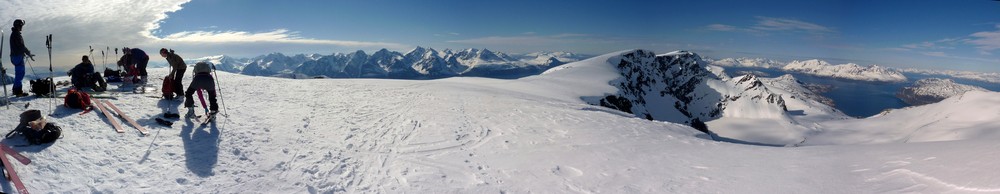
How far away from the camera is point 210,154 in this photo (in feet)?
33.8

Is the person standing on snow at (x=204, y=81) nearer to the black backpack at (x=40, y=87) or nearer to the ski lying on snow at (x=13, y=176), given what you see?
the black backpack at (x=40, y=87)

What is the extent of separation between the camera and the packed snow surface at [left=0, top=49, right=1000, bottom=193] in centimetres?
814

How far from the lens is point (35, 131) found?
8.82m

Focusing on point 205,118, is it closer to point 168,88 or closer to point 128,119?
point 128,119

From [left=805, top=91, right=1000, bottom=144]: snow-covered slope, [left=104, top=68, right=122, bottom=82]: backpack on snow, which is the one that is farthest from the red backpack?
[left=805, top=91, right=1000, bottom=144]: snow-covered slope

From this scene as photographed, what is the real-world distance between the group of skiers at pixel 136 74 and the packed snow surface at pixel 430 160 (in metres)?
1.02

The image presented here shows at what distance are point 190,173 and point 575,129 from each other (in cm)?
1494

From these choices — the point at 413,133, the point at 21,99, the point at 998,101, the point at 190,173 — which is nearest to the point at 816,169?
the point at 413,133

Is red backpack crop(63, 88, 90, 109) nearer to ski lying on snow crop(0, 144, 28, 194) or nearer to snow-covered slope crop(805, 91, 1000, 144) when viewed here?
ski lying on snow crop(0, 144, 28, 194)

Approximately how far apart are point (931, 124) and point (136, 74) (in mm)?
209955

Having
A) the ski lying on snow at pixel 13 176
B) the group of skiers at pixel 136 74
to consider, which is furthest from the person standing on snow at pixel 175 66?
the ski lying on snow at pixel 13 176

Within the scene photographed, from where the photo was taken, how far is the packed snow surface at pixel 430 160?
814 cm

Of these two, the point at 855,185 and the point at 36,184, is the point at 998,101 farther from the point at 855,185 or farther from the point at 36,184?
the point at 36,184

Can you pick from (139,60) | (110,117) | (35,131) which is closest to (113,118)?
(110,117)
